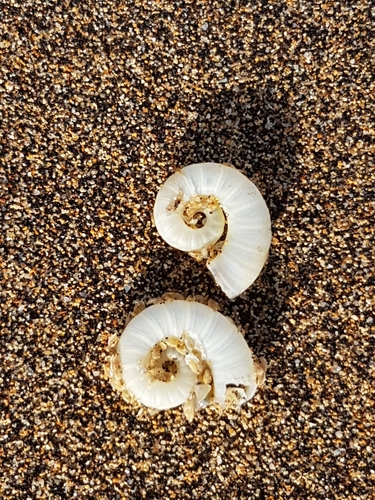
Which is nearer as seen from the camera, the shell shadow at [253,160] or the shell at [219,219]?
the shell at [219,219]

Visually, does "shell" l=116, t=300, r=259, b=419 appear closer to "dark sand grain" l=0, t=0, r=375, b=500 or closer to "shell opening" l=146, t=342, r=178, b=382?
"shell opening" l=146, t=342, r=178, b=382

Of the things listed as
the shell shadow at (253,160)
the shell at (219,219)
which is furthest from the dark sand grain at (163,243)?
the shell at (219,219)

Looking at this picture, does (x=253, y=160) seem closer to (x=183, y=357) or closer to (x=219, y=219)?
(x=219, y=219)

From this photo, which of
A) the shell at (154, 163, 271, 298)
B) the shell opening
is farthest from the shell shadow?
the shell opening

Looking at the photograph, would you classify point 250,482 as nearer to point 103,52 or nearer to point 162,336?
point 162,336

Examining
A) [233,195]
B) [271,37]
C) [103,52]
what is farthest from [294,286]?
[103,52]

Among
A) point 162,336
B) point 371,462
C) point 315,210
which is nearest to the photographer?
point 162,336

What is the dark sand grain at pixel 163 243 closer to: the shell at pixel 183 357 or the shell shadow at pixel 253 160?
the shell shadow at pixel 253 160
